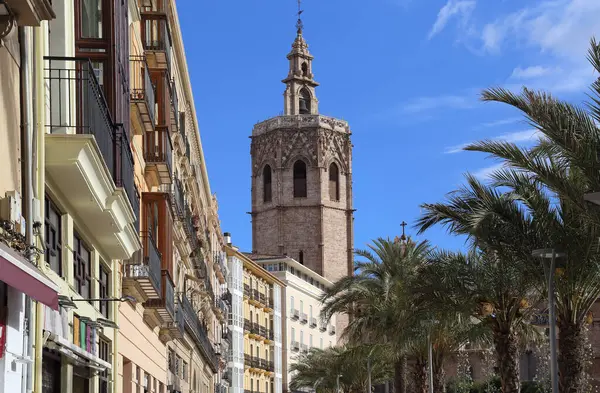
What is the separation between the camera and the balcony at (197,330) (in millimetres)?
39281

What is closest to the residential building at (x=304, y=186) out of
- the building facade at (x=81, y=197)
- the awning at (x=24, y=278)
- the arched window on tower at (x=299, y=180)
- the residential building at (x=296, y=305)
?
the arched window on tower at (x=299, y=180)

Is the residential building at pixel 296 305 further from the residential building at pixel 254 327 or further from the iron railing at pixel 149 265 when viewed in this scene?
the iron railing at pixel 149 265

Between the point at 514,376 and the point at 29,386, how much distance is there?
19.6 meters

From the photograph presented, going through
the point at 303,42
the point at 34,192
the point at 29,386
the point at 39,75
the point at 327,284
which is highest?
the point at 303,42

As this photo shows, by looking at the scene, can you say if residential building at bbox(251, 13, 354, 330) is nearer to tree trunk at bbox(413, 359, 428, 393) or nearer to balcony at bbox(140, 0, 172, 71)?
tree trunk at bbox(413, 359, 428, 393)

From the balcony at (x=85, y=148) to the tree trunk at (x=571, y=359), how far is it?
10322 millimetres

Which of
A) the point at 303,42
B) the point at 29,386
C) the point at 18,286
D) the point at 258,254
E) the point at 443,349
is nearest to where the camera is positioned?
the point at 18,286

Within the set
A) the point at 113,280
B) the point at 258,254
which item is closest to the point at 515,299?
the point at 113,280

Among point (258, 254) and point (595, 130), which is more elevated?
point (258, 254)

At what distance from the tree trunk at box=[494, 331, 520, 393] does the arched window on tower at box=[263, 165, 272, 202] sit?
99.2 m

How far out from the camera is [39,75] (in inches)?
470

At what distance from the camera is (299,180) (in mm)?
127500

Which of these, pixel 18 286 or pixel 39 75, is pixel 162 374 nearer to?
pixel 39 75

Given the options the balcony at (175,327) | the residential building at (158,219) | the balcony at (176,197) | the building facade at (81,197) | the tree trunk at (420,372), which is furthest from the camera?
the tree trunk at (420,372)
